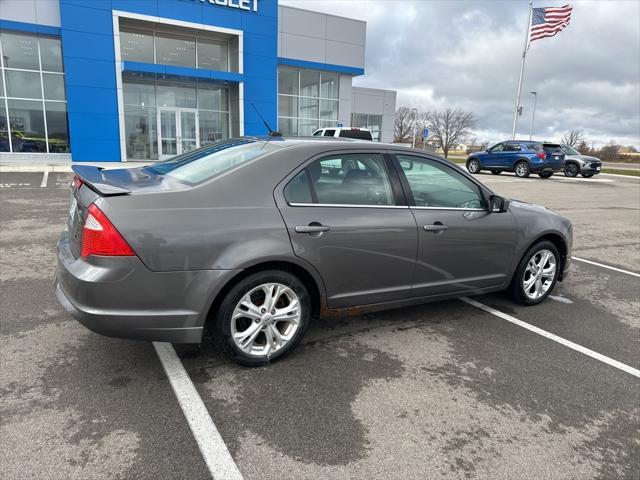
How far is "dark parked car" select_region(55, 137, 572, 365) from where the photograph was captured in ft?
9.18

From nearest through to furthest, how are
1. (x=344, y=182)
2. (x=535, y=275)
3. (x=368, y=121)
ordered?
(x=344, y=182) → (x=535, y=275) → (x=368, y=121)

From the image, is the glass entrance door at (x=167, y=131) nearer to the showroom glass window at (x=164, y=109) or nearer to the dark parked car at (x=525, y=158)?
the showroom glass window at (x=164, y=109)

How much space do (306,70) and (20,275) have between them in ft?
77.7

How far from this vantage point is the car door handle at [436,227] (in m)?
3.76

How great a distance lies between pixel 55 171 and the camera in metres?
17.9

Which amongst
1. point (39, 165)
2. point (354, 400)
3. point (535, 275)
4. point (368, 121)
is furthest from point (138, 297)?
point (368, 121)

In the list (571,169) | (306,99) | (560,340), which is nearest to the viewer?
(560,340)

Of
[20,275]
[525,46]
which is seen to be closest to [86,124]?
[20,275]

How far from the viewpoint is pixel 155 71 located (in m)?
20.7

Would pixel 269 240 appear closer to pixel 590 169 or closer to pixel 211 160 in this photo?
pixel 211 160

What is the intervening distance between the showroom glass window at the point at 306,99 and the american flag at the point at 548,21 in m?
12.2

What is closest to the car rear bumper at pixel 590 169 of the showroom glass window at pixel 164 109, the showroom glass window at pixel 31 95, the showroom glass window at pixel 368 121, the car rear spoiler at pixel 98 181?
the showroom glass window at pixel 368 121

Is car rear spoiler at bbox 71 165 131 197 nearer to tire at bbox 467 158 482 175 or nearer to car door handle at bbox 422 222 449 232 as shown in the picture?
car door handle at bbox 422 222 449 232

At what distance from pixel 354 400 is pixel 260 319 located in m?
0.81
